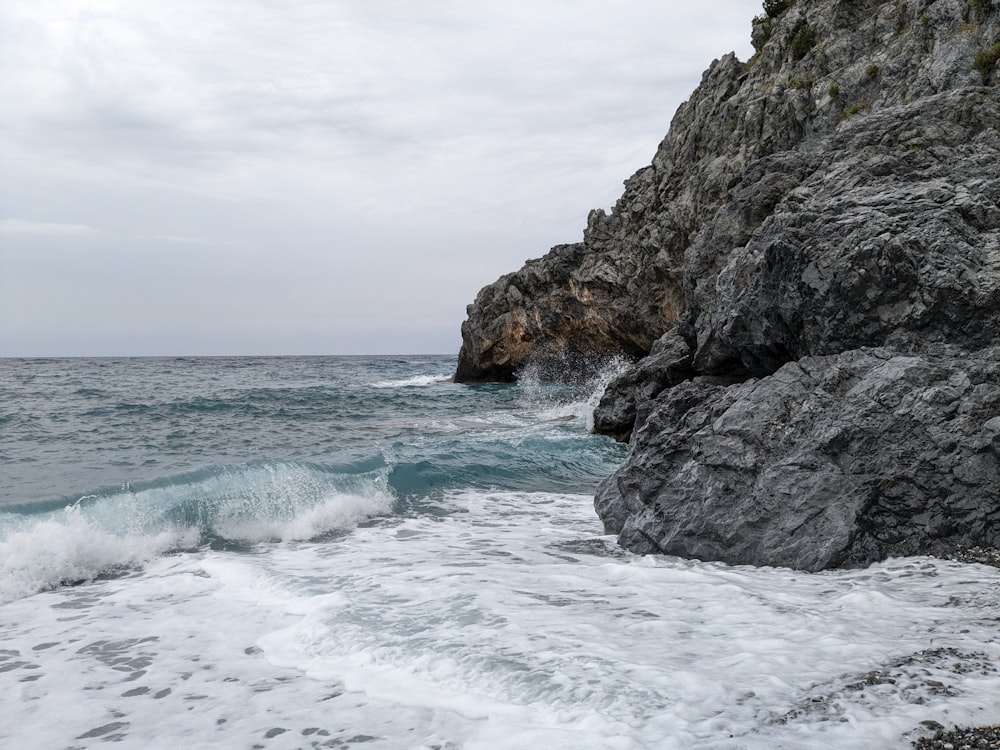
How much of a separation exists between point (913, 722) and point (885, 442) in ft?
13.1

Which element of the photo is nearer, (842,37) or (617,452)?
(617,452)

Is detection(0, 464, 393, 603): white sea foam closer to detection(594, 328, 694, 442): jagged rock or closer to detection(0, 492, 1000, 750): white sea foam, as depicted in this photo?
detection(0, 492, 1000, 750): white sea foam

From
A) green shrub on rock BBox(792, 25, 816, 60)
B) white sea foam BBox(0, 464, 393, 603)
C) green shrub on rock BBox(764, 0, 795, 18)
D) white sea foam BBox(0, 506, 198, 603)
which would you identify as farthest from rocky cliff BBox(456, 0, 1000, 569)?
green shrub on rock BBox(764, 0, 795, 18)

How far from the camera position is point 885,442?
695 cm

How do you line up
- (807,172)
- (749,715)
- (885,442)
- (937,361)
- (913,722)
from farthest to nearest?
(807,172) < (937,361) < (885,442) < (749,715) < (913,722)

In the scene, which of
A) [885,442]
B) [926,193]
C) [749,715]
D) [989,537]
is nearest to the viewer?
[749,715]

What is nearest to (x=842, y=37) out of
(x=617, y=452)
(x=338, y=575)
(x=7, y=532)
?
(x=617, y=452)

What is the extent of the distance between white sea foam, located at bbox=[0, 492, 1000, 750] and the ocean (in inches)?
0.8

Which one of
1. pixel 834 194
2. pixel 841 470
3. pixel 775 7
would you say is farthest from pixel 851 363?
pixel 775 7

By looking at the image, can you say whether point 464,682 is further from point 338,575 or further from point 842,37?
point 842,37

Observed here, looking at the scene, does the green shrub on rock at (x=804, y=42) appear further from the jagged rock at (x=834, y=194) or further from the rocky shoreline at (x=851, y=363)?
the rocky shoreline at (x=851, y=363)

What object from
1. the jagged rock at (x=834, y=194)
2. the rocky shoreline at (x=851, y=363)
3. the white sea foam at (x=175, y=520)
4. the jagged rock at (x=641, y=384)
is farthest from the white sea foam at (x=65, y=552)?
the jagged rock at (x=641, y=384)

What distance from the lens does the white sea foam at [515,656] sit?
391cm

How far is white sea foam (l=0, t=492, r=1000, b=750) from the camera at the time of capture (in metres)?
3.91
